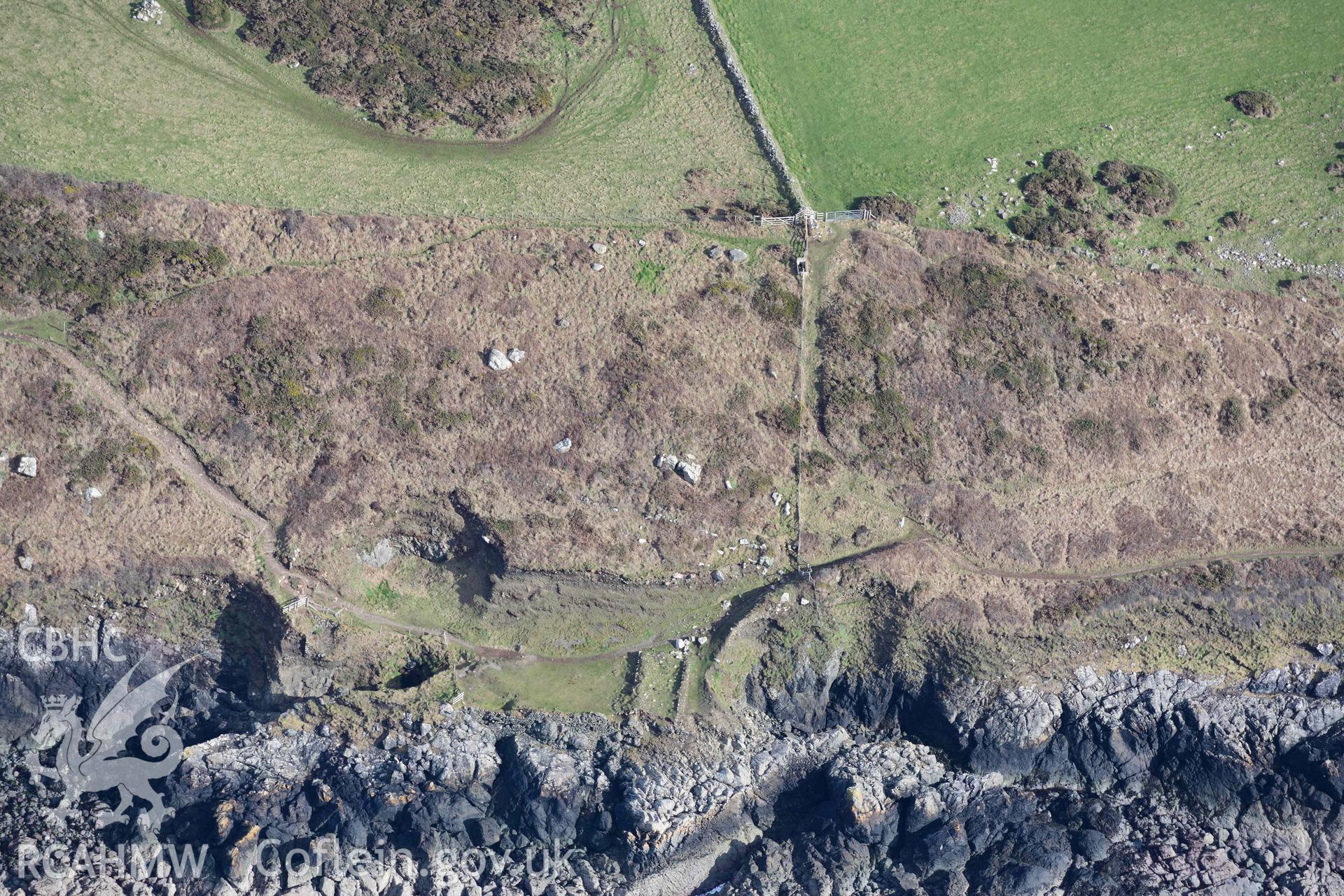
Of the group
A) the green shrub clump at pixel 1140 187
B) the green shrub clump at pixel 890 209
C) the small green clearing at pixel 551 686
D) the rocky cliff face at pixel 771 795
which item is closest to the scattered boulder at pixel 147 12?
the rocky cliff face at pixel 771 795

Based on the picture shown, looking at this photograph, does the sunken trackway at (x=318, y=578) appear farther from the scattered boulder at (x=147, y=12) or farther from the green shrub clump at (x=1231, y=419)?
the scattered boulder at (x=147, y=12)

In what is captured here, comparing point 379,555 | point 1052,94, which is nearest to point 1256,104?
point 1052,94

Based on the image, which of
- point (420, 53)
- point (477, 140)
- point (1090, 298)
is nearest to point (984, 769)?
point (1090, 298)

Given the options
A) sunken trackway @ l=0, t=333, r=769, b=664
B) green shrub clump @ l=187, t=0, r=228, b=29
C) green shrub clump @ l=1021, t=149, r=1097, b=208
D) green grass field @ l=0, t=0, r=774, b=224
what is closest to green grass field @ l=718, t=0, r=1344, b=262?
green shrub clump @ l=1021, t=149, r=1097, b=208

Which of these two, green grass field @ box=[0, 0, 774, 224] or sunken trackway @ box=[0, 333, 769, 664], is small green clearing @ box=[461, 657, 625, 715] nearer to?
sunken trackway @ box=[0, 333, 769, 664]

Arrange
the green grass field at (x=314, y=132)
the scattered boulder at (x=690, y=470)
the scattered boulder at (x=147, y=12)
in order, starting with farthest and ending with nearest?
the scattered boulder at (x=147, y=12)
the green grass field at (x=314, y=132)
the scattered boulder at (x=690, y=470)

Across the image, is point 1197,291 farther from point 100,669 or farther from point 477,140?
point 100,669
